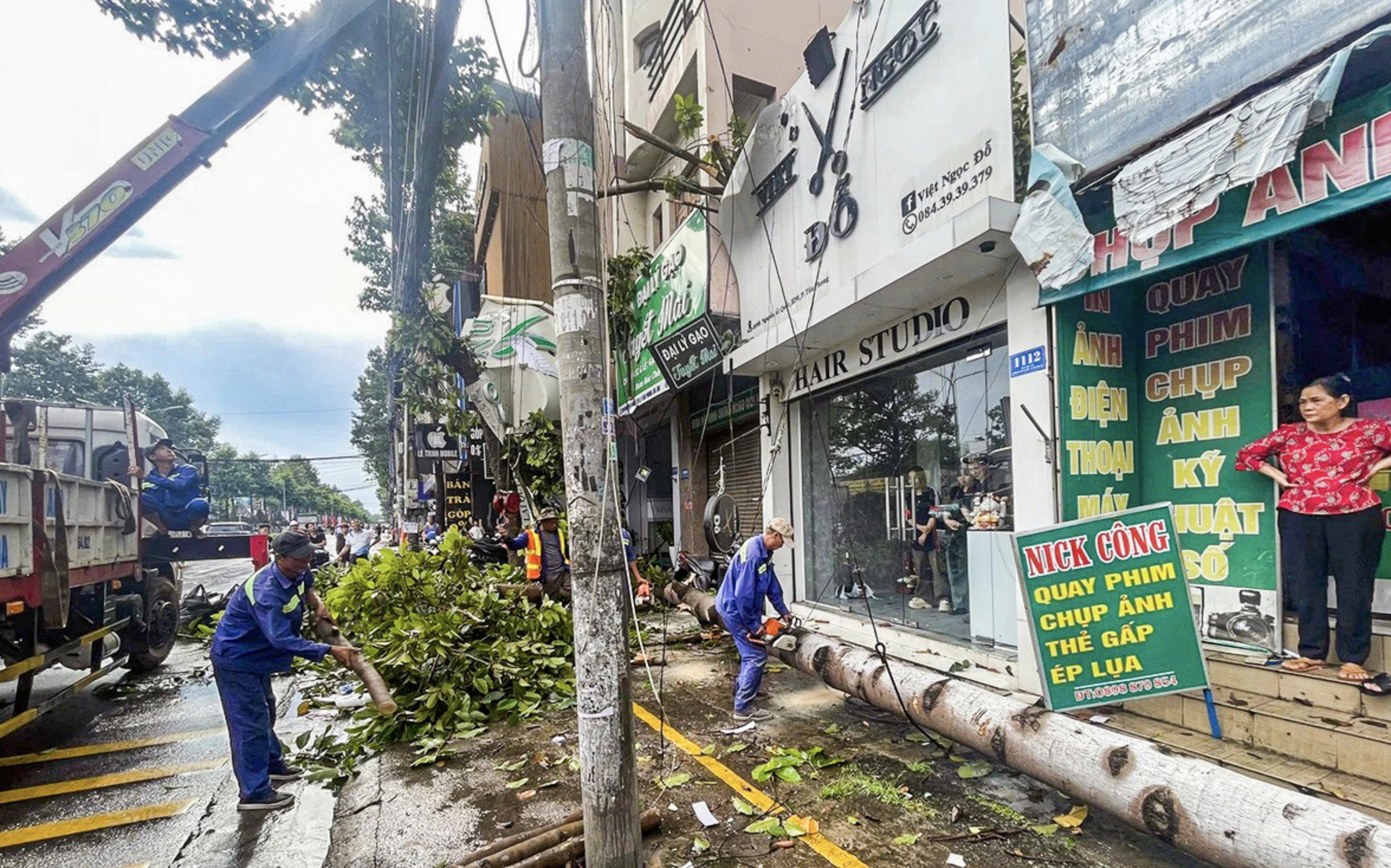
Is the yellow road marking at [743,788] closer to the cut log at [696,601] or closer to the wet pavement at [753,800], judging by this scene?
the wet pavement at [753,800]

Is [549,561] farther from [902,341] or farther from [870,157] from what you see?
[870,157]

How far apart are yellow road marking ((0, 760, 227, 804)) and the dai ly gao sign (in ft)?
20.3

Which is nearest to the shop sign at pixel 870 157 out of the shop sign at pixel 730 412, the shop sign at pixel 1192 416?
the shop sign at pixel 1192 416

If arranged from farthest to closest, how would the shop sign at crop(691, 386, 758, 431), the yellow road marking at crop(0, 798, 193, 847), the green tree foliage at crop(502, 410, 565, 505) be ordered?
the green tree foliage at crop(502, 410, 565, 505), the shop sign at crop(691, 386, 758, 431), the yellow road marking at crop(0, 798, 193, 847)

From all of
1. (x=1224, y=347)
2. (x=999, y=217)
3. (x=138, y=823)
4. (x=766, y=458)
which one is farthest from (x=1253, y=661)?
(x=138, y=823)

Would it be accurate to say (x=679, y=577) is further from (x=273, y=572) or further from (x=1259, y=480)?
(x=1259, y=480)

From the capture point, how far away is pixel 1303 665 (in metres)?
3.73

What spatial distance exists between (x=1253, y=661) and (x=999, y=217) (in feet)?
10.8

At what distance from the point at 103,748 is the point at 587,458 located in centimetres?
583

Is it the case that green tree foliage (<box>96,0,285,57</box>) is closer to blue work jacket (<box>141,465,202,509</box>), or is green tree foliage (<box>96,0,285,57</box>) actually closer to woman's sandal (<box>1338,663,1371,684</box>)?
blue work jacket (<box>141,465,202,509</box>)

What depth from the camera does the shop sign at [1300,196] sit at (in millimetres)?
3127

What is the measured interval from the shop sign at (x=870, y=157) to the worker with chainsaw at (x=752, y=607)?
2.48 m

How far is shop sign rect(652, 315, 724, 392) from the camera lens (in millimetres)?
8719

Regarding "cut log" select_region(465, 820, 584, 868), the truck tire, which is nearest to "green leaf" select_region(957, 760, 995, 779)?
"cut log" select_region(465, 820, 584, 868)
